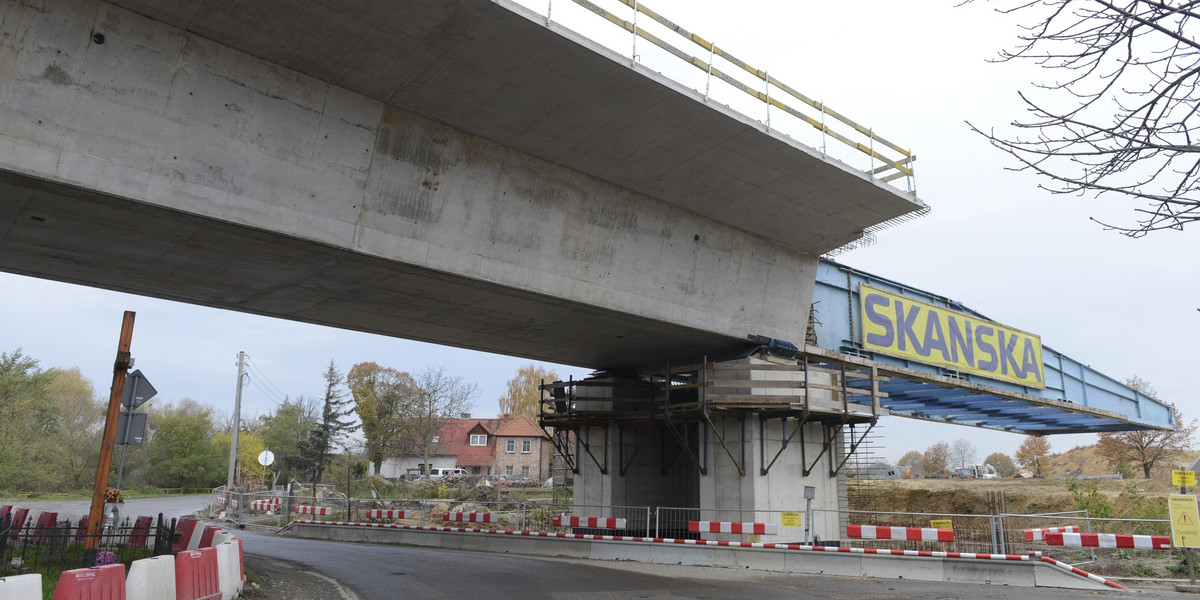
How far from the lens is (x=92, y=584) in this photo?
6754 millimetres

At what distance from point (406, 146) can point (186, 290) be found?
19.7 ft

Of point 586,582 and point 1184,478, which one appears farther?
point 1184,478

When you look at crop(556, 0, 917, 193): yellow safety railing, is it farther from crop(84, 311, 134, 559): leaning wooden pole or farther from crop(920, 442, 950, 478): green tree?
crop(920, 442, 950, 478): green tree

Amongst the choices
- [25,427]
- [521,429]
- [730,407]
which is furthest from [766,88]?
[521,429]

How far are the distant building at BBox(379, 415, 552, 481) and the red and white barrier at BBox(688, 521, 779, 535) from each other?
56.6 metres

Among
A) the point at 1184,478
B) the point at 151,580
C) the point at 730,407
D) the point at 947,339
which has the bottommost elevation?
the point at 151,580

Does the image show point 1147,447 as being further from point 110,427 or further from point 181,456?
point 181,456

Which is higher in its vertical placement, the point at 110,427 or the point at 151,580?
the point at 110,427

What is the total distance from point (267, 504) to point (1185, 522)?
3367cm

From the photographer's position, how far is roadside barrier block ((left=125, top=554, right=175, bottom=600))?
7.39m

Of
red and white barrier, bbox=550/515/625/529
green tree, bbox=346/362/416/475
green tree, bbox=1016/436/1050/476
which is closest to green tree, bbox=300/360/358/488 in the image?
green tree, bbox=346/362/416/475

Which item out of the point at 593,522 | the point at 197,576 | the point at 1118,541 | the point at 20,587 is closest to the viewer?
the point at 20,587

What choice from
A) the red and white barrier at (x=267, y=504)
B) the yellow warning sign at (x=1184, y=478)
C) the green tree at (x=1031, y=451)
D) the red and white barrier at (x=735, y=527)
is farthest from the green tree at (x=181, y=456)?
the green tree at (x=1031, y=451)

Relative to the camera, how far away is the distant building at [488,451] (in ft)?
249
